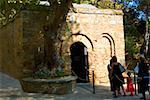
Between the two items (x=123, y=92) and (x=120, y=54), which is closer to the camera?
(x=123, y=92)

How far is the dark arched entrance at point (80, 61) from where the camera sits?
794 inches

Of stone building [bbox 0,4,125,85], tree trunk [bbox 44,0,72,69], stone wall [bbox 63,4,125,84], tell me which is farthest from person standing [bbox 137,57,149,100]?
stone wall [bbox 63,4,125,84]

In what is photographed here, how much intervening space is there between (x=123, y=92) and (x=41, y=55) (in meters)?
5.48

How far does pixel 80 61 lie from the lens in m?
20.4

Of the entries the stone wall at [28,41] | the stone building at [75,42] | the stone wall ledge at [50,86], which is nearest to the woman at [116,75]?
the stone wall ledge at [50,86]

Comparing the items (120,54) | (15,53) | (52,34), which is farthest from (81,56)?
(52,34)

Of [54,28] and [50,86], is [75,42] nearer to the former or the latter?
[54,28]

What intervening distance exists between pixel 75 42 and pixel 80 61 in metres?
1.33

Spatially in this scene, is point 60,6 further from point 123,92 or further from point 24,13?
point 123,92

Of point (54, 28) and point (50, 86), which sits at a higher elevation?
Answer: point (54, 28)

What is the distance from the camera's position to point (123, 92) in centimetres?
1438

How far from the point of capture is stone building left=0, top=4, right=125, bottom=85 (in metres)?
18.1

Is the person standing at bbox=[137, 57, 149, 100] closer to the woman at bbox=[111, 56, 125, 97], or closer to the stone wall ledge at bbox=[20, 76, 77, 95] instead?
the woman at bbox=[111, 56, 125, 97]

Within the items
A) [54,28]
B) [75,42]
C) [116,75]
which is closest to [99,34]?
[75,42]
